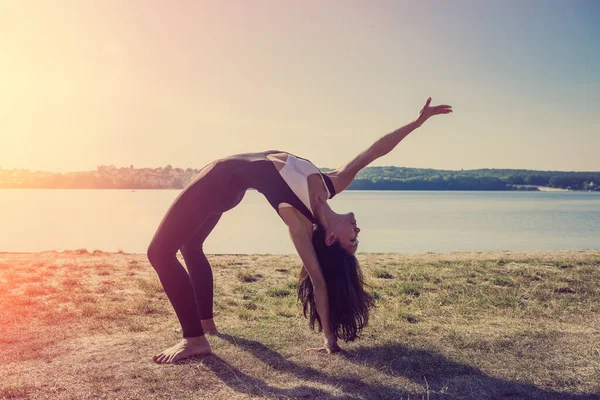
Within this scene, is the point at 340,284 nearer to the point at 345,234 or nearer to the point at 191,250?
the point at 345,234

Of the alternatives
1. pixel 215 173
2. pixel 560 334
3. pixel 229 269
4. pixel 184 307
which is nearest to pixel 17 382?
pixel 184 307

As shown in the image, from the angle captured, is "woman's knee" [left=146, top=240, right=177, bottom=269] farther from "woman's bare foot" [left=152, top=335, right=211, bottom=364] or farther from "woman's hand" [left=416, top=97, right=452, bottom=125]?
"woman's hand" [left=416, top=97, right=452, bottom=125]

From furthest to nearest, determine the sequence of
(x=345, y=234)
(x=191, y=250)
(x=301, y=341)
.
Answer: (x=191, y=250)
(x=301, y=341)
(x=345, y=234)

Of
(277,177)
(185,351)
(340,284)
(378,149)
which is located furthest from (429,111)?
(185,351)

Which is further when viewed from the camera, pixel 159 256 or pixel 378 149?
pixel 378 149

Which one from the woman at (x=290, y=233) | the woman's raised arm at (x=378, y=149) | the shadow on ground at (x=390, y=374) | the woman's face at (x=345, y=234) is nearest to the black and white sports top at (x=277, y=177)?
the woman at (x=290, y=233)

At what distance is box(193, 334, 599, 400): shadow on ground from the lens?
355 cm

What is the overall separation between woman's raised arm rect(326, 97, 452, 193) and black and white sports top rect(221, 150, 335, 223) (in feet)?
1.73

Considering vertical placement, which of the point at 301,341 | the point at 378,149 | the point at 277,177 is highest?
the point at 378,149

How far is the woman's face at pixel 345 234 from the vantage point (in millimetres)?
4359

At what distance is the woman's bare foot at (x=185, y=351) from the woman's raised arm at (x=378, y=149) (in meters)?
1.85

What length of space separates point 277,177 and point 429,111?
221 centimetres

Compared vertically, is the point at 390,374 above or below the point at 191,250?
below

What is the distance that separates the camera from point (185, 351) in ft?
13.7
